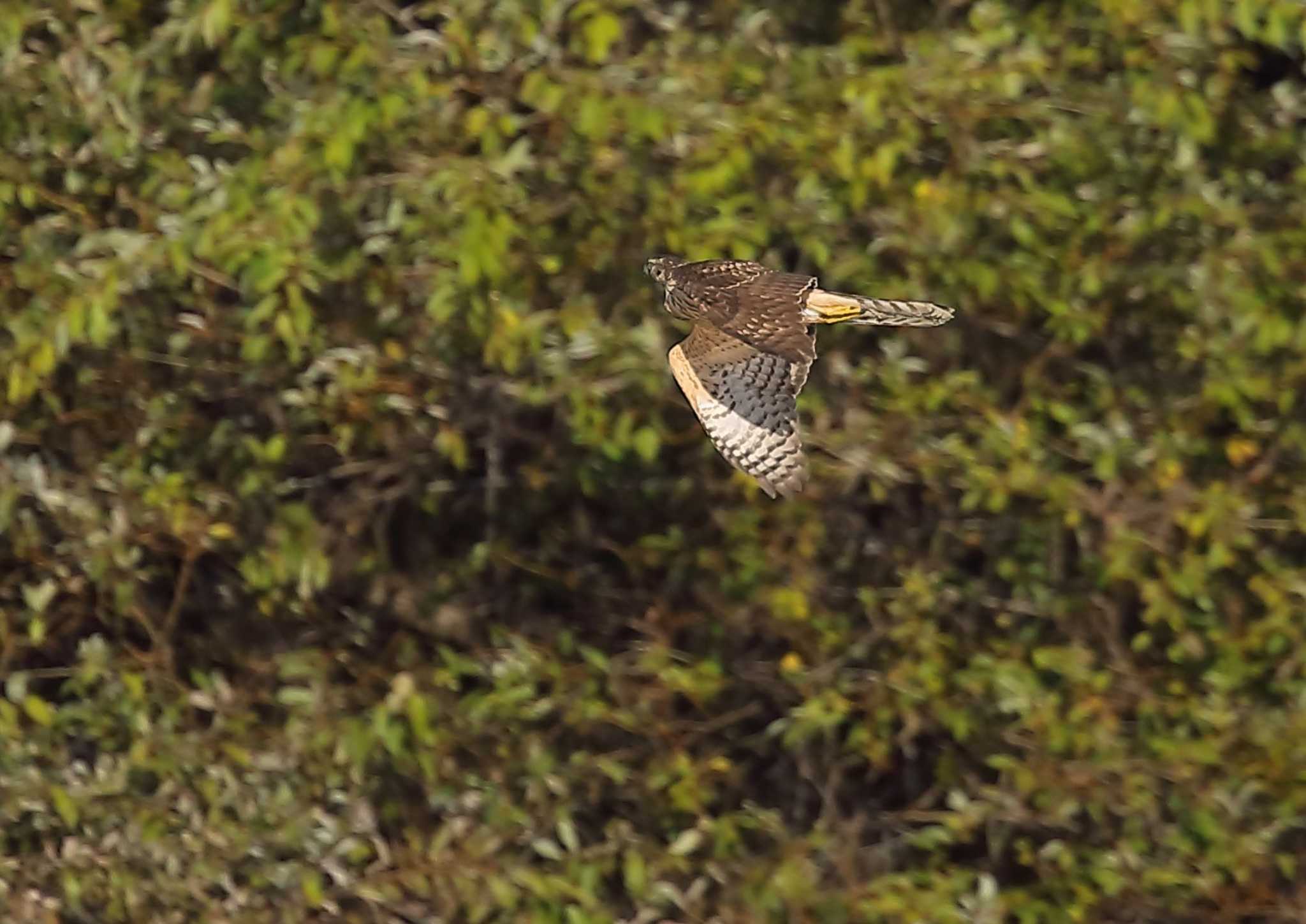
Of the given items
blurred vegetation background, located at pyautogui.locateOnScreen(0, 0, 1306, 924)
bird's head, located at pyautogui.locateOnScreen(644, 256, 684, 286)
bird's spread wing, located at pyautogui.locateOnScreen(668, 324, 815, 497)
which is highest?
bird's spread wing, located at pyautogui.locateOnScreen(668, 324, 815, 497)

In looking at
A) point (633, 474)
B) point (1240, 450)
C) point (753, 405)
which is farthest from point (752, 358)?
point (1240, 450)

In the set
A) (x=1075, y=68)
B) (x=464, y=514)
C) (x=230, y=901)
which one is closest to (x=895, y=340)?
(x=1075, y=68)

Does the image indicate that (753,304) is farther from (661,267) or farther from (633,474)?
(633,474)

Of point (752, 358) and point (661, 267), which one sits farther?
point (661, 267)

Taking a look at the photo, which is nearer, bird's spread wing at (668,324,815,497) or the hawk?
the hawk

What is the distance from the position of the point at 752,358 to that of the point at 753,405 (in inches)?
3.3

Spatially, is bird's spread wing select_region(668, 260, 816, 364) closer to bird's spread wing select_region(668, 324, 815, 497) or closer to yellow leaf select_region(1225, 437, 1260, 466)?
bird's spread wing select_region(668, 324, 815, 497)

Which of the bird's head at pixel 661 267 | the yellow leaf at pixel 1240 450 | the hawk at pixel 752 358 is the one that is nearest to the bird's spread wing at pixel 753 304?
the hawk at pixel 752 358

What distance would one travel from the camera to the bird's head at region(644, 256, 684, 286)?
4.11m

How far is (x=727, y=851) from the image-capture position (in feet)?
16.7

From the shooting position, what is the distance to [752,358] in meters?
3.46

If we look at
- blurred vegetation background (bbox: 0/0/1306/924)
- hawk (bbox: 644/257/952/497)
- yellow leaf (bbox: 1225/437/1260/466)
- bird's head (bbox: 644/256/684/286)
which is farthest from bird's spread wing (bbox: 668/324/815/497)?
yellow leaf (bbox: 1225/437/1260/466)

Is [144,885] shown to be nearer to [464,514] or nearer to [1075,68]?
[464,514]

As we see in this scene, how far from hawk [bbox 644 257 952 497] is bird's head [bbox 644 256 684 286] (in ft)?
0.93
